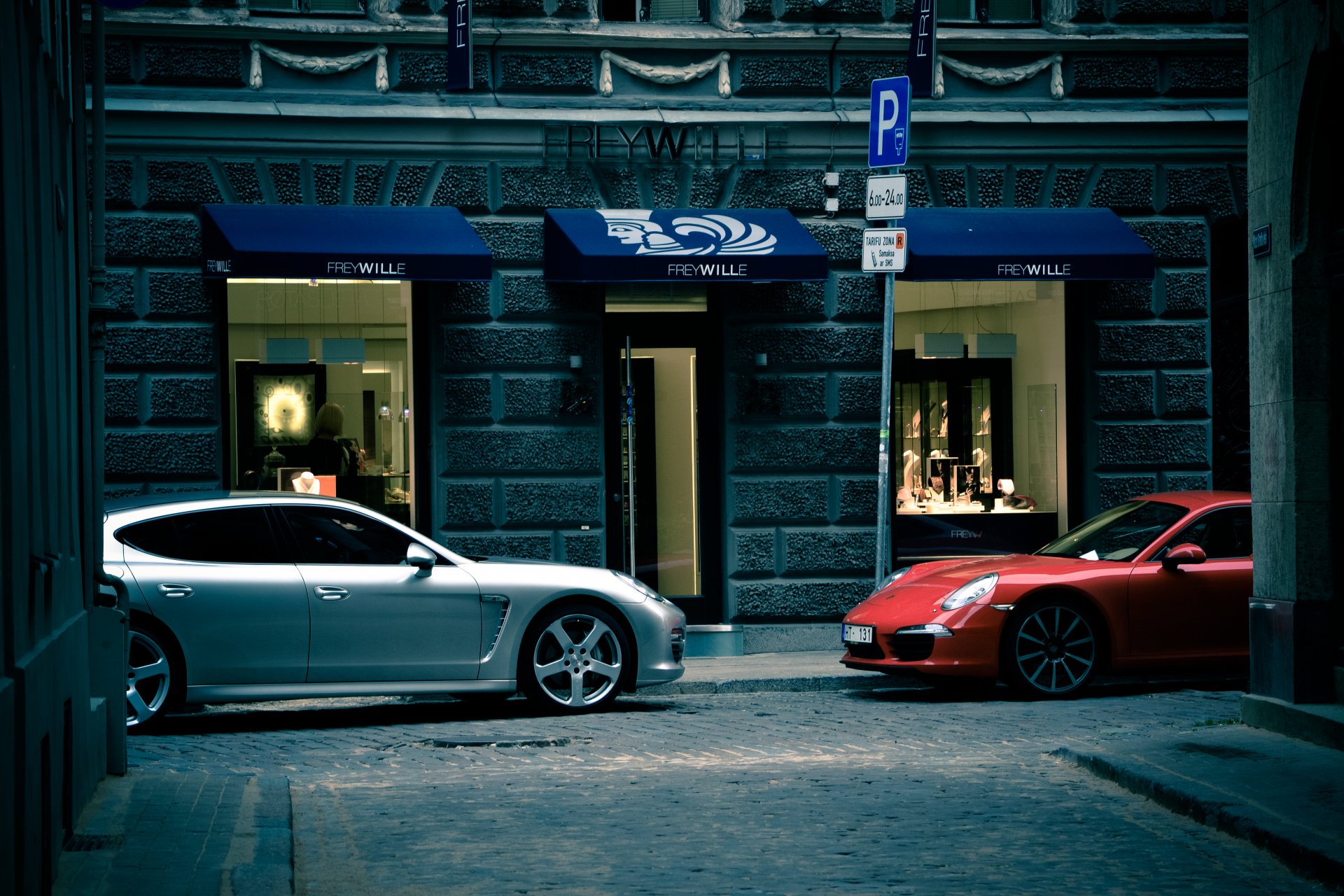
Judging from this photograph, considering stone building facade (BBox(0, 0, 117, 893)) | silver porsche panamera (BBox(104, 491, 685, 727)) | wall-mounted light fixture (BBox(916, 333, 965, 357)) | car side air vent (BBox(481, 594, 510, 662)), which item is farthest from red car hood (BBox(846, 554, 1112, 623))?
stone building facade (BBox(0, 0, 117, 893))

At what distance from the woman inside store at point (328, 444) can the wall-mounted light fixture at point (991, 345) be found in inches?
224

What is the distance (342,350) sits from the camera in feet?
51.2

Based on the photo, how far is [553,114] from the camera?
15.4 meters

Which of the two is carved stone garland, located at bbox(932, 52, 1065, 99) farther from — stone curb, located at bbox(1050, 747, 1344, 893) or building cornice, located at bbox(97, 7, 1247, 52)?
stone curb, located at bbox(1050, 747, 1344, 893)

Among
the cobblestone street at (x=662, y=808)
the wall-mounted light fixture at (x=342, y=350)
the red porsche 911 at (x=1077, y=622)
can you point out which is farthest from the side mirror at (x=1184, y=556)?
the wall-mounted light fixture at (x=342, y=350)

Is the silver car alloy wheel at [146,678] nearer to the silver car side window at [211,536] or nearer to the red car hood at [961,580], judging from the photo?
the silver car side window at [211,536]

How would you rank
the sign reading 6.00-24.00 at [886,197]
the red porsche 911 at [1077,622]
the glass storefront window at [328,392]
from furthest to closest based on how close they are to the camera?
the glass storefront window at [328,392], the sign reading 6.00-24.00 at [886,197], the red porsche 911 at [1077,622]

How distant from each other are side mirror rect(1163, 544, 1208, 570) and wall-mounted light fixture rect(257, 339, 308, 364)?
758cm

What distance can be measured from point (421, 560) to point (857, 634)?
10.4ft

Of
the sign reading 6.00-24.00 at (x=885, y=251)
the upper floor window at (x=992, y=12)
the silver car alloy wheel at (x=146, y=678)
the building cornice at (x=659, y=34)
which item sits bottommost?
the silver car alloy wheel at (x=146, y=678)

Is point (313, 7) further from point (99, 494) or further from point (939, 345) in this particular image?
point (99, 494)

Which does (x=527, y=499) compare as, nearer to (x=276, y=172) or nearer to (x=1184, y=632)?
(x=276, y=172)

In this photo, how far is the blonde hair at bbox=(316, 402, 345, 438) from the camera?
616 inches

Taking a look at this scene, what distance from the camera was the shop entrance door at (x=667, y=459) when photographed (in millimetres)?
15883
